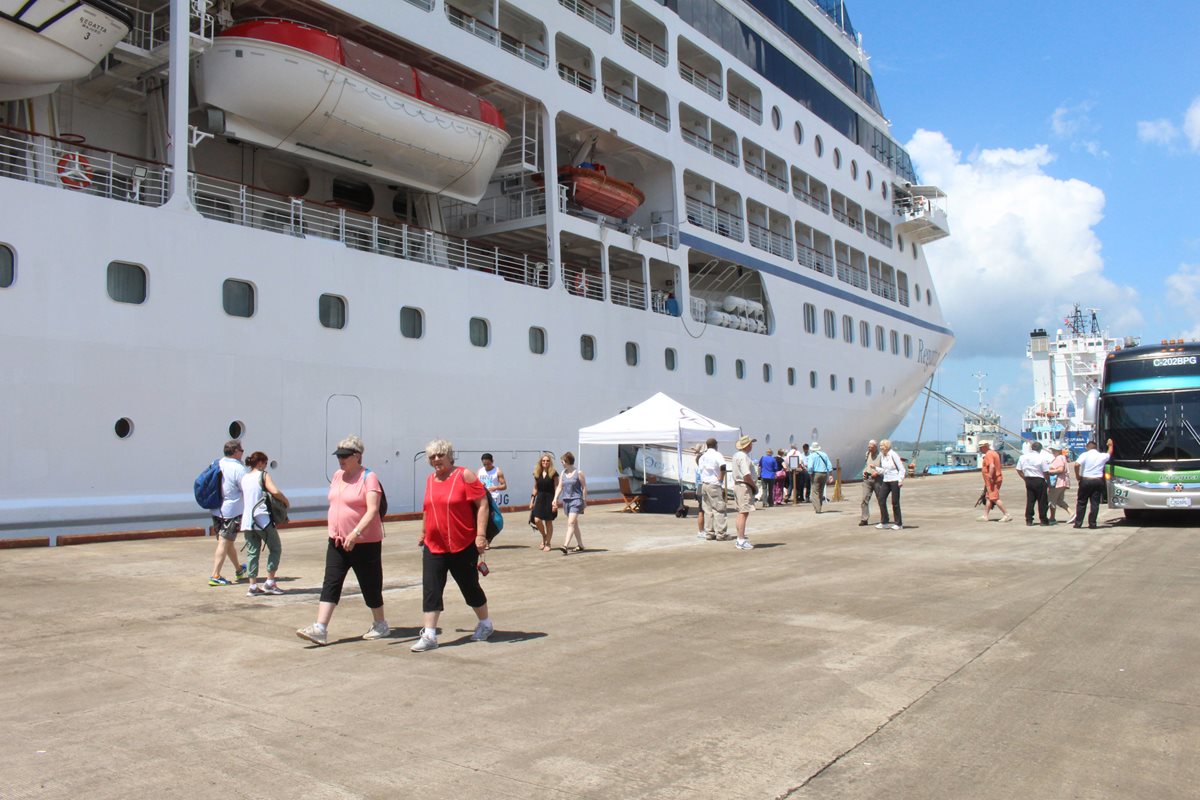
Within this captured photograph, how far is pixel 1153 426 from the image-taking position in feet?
49.3

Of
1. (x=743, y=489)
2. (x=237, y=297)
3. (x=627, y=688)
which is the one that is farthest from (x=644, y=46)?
(x=627, y=688)

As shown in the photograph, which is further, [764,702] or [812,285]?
[812,285]

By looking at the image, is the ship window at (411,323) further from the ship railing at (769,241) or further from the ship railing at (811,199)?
the ship railing at (811,199)

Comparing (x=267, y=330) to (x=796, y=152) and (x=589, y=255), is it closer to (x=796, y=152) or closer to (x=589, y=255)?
(x=589, y=255)

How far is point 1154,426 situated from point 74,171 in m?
17.0

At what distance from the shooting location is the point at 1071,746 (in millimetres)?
3924

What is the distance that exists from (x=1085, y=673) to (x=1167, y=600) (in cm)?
309

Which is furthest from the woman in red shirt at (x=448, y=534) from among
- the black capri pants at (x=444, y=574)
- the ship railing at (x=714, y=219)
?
the ship railing at (x=714, y=219)

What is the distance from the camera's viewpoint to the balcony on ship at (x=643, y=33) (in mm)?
24453

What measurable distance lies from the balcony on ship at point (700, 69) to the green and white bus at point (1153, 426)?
15.2 m

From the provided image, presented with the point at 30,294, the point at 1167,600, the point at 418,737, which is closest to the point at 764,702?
the point at 418,737

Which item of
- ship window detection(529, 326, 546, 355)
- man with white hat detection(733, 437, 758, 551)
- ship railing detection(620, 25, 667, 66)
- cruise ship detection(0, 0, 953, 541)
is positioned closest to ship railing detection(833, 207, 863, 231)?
cruise ship detection(0, 0, 953, 541)

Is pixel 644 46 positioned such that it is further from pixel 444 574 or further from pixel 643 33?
pixel 444 574

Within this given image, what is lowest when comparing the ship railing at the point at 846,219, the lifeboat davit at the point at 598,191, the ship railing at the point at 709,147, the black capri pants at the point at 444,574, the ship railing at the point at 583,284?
the black capri pants at the point at 444,574
